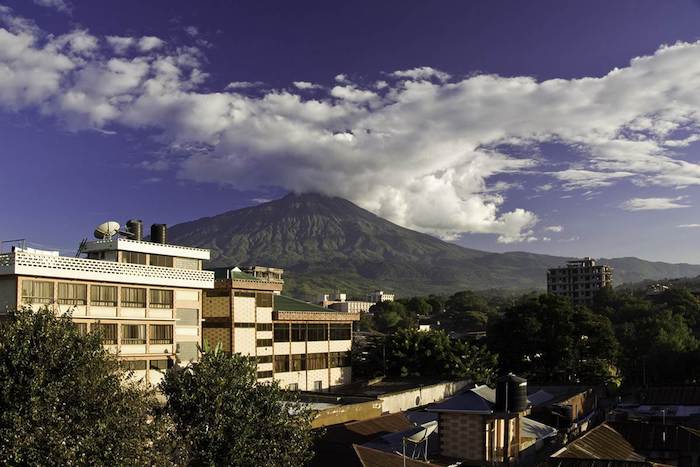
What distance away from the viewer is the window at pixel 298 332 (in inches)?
1752

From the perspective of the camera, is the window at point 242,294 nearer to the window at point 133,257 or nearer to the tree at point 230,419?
the window at point 133,257

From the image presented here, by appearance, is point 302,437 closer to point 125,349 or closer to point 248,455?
point 248,455

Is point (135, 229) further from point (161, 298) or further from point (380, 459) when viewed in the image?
point (380, 459)

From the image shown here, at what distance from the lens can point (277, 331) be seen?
43.3 metres

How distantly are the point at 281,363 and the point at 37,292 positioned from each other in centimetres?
1812

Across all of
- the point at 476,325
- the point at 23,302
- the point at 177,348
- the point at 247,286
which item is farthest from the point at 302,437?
Result: the point at 476,325

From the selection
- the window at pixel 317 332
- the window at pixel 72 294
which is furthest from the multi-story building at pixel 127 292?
the window at pixel 317 332

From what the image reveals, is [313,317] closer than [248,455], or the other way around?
[248,455]

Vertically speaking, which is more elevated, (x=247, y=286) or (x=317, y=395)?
(x=247, y=286)

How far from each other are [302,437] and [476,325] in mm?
94320

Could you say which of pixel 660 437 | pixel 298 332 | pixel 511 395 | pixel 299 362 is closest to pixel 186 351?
pixel 298 332

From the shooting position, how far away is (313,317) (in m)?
46.4

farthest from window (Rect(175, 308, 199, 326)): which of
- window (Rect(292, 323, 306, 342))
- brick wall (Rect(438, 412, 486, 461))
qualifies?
brick wall (Rect(438, 412, 486, 461))

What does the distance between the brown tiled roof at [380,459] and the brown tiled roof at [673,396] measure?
22.0m
